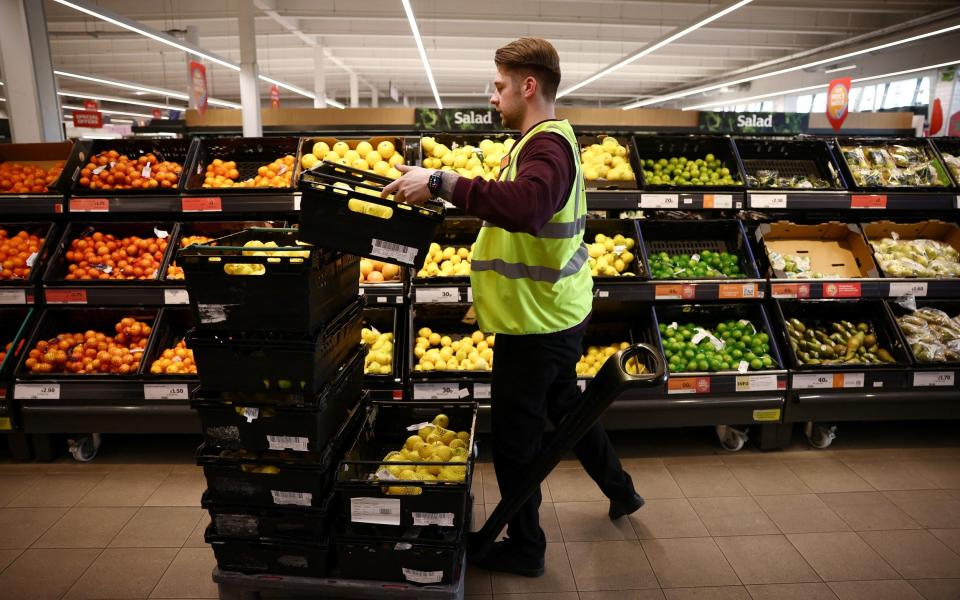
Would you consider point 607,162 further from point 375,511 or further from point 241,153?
point 375,511

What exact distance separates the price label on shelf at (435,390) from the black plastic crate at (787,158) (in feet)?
8.31

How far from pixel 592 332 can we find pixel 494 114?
4.63 metres

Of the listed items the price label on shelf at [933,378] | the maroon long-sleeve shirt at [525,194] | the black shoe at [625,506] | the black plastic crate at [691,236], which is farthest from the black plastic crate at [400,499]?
the price label on shelf at [933,378]

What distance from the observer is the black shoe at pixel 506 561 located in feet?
8.16

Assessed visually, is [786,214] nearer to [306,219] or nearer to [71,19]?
[306,219]

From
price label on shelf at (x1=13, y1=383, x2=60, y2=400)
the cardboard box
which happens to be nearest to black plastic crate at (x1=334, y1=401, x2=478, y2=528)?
price label on shelf at (x1=13, y1=383, x2=60, y2=400)

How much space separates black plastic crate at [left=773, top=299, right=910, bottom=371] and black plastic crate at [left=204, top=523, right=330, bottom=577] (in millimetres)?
2925

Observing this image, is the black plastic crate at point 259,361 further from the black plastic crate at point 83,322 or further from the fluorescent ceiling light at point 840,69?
the fluorescent ceiling light at point 840,69

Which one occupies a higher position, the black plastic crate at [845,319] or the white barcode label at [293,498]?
the black plastic crate at [845,319]

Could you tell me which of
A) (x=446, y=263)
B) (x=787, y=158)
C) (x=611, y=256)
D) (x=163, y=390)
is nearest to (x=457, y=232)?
(x=446, y=263)

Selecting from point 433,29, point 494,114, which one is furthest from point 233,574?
point 433,29

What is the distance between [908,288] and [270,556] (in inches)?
155

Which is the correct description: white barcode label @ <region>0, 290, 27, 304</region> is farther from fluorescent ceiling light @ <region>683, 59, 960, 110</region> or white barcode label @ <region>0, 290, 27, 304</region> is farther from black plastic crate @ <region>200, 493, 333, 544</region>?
fluorescent ceiling light @ <region>683, 59, 960, 110</region>

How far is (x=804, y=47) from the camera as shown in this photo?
14281mm
